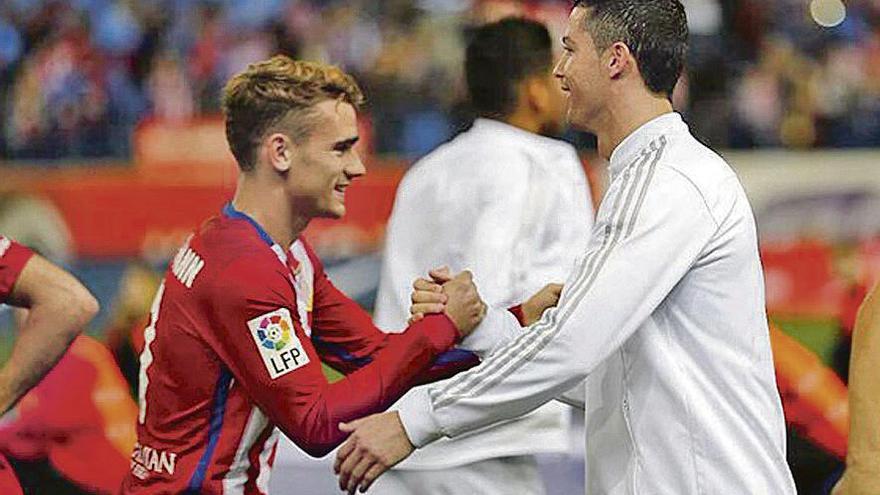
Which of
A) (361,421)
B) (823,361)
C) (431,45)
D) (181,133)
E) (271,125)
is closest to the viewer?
(361,421)

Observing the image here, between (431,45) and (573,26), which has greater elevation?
(573,26)

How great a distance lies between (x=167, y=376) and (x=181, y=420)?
0.10 m

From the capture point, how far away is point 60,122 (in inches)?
432

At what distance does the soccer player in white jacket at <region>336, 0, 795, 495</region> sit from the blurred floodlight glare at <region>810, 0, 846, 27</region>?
351 inches

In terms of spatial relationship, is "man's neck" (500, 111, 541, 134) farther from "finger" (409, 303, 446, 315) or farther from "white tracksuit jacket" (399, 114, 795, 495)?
"white tracksuit jacket" (399, 114, 795, 495)

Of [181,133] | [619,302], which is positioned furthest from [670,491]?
[181,133]

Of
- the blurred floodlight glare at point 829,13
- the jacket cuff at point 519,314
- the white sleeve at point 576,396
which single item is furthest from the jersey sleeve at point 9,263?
the blurred floodlight glare at point 829,13

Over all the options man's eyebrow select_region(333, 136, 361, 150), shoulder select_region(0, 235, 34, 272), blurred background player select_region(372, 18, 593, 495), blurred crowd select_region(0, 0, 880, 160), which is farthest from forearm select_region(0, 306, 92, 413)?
blurred crowd select_region(0, 0, 880, 160)

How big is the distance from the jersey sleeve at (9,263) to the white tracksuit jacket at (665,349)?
0.97 meters

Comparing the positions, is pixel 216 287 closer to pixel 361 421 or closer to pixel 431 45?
pixel 361 421

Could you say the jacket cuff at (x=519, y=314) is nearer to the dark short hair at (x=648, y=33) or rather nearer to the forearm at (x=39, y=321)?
the dark short hair at (x=648, y=33)

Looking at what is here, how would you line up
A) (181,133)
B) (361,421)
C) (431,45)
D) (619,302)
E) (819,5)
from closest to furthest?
1. (619,302)
2. (361,421)
3. (181,133)
4. (431,45)
5. (819,5)

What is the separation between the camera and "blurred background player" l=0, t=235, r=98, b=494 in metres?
3.82

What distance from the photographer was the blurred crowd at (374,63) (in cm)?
1076
